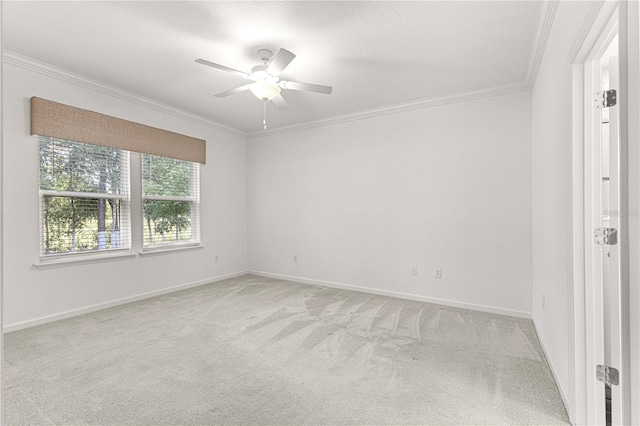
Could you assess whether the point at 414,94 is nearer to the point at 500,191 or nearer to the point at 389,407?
the point at 500,191

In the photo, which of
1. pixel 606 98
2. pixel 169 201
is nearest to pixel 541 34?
pixel 606 98

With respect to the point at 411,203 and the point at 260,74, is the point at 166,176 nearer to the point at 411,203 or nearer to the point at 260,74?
the point at 260,74

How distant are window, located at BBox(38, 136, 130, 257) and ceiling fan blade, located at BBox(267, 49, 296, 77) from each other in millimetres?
2408

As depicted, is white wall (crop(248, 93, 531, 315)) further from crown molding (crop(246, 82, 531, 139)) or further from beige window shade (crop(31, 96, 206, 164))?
beige window shade (crop(31, 96, 206, 164))

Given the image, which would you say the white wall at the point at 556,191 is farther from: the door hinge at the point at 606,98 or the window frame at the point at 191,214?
the window frame at the point at 191,214

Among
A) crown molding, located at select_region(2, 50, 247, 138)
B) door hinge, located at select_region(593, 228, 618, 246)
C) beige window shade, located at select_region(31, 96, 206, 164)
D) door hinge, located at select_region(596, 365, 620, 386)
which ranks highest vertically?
crown molding, located at select_region(2, 50, 247, 138)

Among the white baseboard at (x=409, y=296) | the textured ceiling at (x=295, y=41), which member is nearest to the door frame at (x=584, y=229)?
the textured ceiling at (x=295, y=41)

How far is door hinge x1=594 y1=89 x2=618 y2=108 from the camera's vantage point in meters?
1.69

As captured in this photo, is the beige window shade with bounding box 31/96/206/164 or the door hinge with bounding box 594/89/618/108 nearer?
the door hinge with bounding box 594/89/618/108

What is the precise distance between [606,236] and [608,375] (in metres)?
0.70

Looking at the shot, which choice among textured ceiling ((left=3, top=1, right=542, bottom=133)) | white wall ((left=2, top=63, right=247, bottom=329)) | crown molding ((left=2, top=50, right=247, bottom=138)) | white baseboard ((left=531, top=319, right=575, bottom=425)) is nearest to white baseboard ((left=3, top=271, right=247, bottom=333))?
white wall ((left=2, top=63, right=247, bottom=329))

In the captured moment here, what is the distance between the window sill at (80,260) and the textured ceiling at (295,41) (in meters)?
1.96

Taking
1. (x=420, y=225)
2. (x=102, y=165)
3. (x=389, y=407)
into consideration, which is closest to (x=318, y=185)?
(x=420, y=225)

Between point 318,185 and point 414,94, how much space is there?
1.90 metres
